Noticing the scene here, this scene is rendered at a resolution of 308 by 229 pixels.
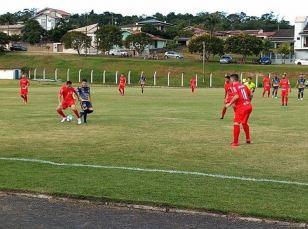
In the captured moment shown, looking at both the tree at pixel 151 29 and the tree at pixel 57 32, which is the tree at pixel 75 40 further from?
the tree at pixel 151 29

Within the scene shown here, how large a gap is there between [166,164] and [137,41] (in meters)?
87.2

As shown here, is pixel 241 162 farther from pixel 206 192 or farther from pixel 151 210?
pixel 151 210

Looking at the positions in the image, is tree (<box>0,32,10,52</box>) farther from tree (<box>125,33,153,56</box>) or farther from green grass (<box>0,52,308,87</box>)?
tree (<box>125,33,153,56</box>)

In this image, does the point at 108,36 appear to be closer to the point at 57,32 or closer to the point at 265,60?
the point at 57,32

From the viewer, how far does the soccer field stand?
820 cm

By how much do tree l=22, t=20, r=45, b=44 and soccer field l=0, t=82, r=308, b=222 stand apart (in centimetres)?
9989

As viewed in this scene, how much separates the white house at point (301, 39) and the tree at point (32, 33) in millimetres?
57402

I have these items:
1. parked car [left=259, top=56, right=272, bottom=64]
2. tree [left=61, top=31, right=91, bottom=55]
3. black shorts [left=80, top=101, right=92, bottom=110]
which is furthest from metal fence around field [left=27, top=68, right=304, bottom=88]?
black shorts [left=80, top=101, right=92, bottom=110]

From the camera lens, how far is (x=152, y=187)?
8812 millimetres

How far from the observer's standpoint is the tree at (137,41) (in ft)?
315

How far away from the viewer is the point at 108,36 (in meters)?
96.3

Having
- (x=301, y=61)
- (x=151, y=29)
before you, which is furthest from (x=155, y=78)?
(x=151, y=29)

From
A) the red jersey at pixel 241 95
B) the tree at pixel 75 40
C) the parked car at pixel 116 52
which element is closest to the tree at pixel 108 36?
the tree at pixel 75 40

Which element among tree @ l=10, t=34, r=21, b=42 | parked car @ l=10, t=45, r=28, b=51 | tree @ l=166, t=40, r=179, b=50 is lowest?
parked car @ l=10, t=45, r=28, b=51
